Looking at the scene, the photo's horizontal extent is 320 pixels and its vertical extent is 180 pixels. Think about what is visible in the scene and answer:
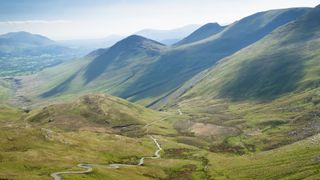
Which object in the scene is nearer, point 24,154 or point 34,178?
point 34,178

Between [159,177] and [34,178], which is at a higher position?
[34,178]

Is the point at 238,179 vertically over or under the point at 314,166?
under

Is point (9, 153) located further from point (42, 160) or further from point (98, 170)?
point (98, 170)

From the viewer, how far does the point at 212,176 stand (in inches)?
7756

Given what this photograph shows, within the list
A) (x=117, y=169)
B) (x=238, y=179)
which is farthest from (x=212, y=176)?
(x=117, y=169)

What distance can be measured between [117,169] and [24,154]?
4292 cm

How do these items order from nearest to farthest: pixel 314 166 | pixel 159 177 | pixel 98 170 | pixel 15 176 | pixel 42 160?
1. pixel 15 176
2. pixel 314 166
3. pixel 98 170
4. pixel 42 160
5. pixel 159 177

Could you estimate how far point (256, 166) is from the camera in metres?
200

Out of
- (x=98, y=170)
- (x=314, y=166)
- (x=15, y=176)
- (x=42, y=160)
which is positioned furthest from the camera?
(x=42, y=160)

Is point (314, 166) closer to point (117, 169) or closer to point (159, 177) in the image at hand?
point (159, 177)

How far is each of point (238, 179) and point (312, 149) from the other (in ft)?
130

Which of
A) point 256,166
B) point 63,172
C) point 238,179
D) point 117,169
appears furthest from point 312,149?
→ point 63,172

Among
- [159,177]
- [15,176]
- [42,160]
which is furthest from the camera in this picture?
[159,177]

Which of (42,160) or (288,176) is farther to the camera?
(42,160)
